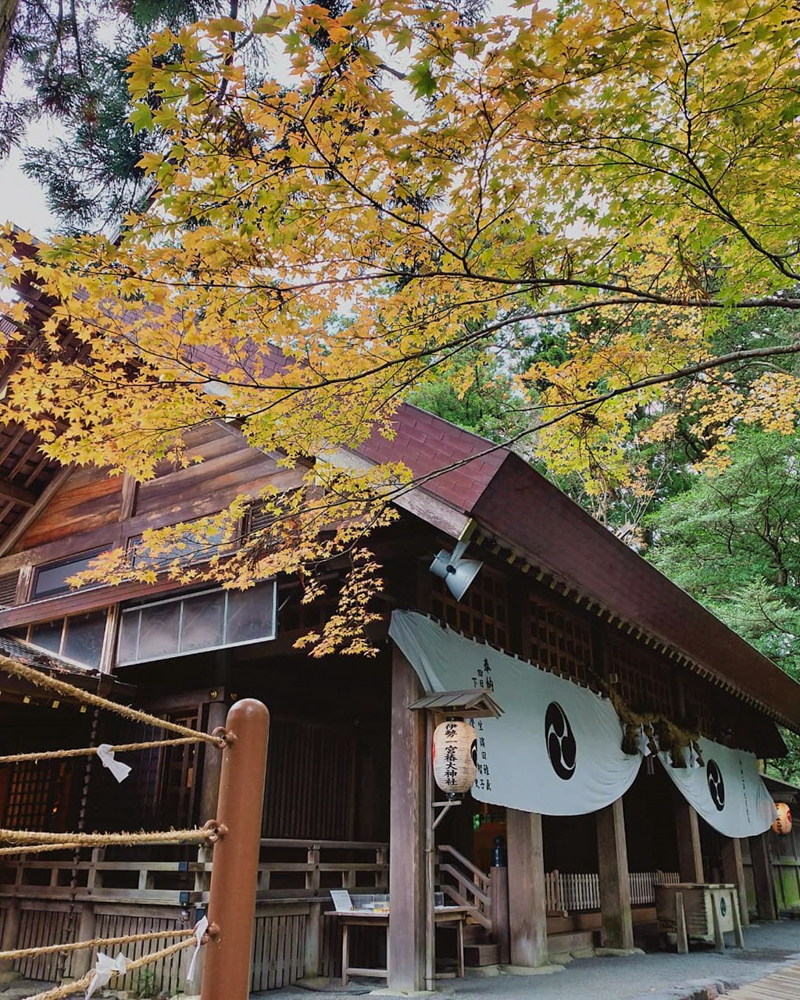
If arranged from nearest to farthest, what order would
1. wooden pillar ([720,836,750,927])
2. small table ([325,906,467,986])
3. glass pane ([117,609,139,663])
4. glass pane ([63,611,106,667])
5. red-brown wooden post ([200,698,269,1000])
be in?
red-brown wooden post ([200,698,269,1000]) < small table ([325,906,467,986]) < glass pane ([117,609,139,663]) < glass pane ([63,611,106,667]) < wooden pillar ([720,836,750,927])

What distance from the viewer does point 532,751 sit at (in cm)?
785

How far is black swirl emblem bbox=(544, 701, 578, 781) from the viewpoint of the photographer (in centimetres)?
825

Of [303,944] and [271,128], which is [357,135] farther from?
[303,944]

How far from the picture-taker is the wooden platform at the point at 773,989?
20.8 ft

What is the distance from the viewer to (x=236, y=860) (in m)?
1.99

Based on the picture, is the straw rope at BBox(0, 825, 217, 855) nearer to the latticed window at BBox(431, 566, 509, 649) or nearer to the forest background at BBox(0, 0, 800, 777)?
the forest background at BBox(0, 0, 800, 777)

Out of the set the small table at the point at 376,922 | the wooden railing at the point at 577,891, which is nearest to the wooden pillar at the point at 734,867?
the wooden railing at the point at 577,891

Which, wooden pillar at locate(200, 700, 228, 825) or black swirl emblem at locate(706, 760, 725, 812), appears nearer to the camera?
wooden pillar at locate(200, 700, 228, 825)

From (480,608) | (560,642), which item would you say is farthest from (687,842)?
(480,608)

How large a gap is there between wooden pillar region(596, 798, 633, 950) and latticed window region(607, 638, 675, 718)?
5.49 ft

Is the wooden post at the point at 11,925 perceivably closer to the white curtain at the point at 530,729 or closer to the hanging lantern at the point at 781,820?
the white curtain at the point at 530,729

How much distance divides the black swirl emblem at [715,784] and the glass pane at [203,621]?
28.7 feet

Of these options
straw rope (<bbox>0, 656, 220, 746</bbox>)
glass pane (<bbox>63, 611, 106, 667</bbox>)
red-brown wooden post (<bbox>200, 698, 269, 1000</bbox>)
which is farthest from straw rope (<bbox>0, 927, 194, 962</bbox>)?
glass pane (<bbox>63, 611, 106, 667</bbox>)

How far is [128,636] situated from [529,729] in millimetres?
4471
